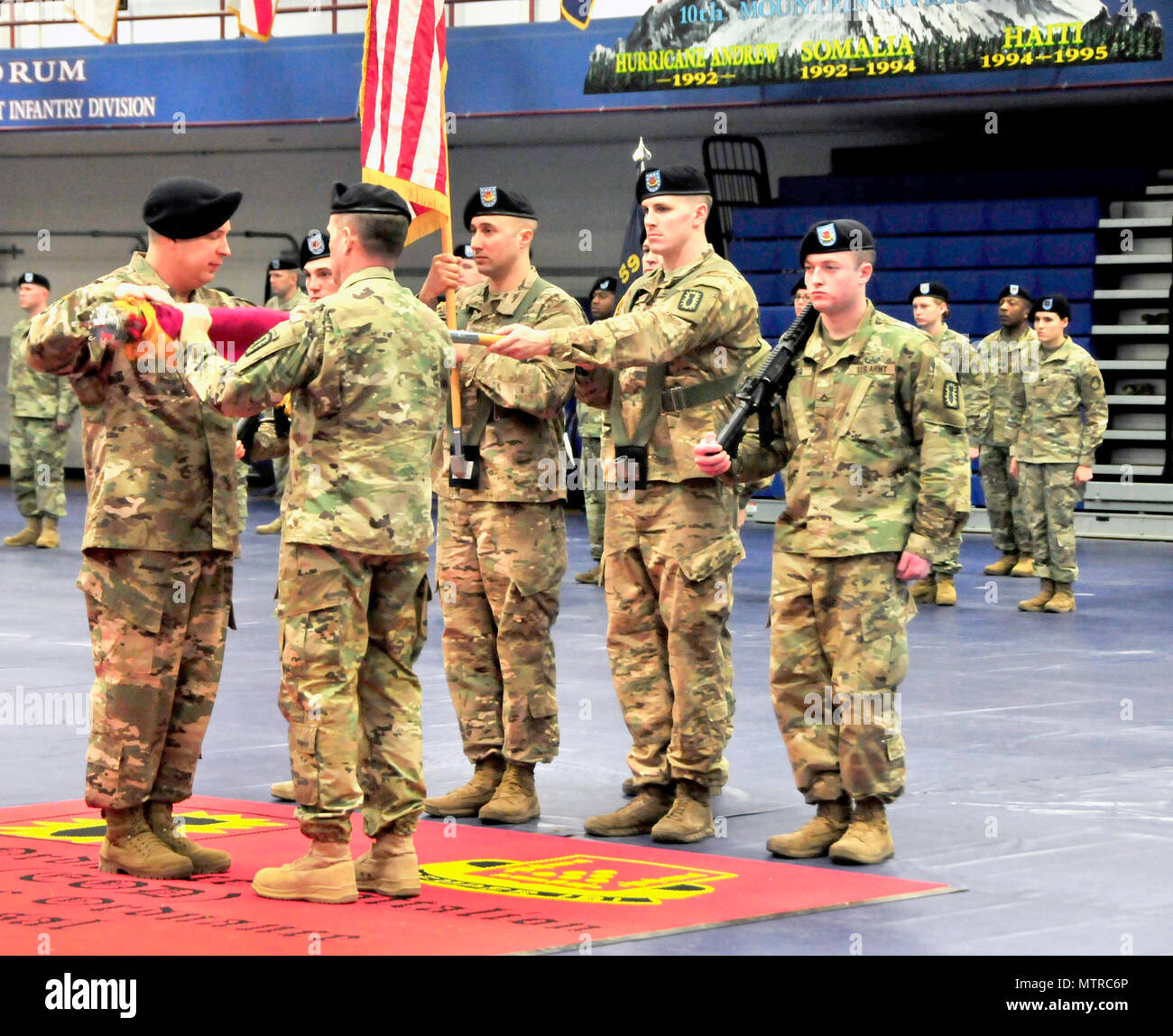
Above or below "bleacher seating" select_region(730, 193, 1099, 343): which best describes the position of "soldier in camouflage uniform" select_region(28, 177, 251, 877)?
below

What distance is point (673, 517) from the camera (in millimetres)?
5719

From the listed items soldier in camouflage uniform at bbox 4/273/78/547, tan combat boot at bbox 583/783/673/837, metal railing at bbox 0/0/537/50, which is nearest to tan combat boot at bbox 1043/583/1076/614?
tan combat boot at bbox 583/783/673/837

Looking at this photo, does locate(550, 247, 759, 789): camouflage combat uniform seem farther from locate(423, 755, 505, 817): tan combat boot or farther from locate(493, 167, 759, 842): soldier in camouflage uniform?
locate(423, 755, 505, 817): tan combat boot

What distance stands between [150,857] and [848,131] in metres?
16.8

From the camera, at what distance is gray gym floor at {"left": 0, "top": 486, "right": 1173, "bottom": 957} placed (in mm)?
4547

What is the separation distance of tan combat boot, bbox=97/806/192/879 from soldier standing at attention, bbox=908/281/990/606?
265 inches

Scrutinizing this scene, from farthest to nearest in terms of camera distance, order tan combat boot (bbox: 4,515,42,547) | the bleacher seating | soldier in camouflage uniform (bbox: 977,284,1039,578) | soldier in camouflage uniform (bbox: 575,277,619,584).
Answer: the bleacher seating < tan combat boot (bbox: 4,515,42,547) < soldier in camouflage uniform (bbox: 977,284,1039,578) < soldier in camouflage uniform (bbox: 575,277,619,584)

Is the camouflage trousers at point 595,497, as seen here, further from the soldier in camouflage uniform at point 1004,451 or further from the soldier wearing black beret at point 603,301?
the soldier in camouflage uniform at point 1004,451

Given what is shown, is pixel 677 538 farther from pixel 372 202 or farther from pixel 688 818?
pixel 372 202

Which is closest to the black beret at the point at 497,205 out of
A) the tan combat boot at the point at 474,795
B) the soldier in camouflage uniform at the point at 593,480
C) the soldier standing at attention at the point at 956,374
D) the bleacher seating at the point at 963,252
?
the tan combat boot at the point at 474,795

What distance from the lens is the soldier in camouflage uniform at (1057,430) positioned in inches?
483

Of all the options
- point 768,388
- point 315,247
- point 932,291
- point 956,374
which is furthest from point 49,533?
point 768,388
